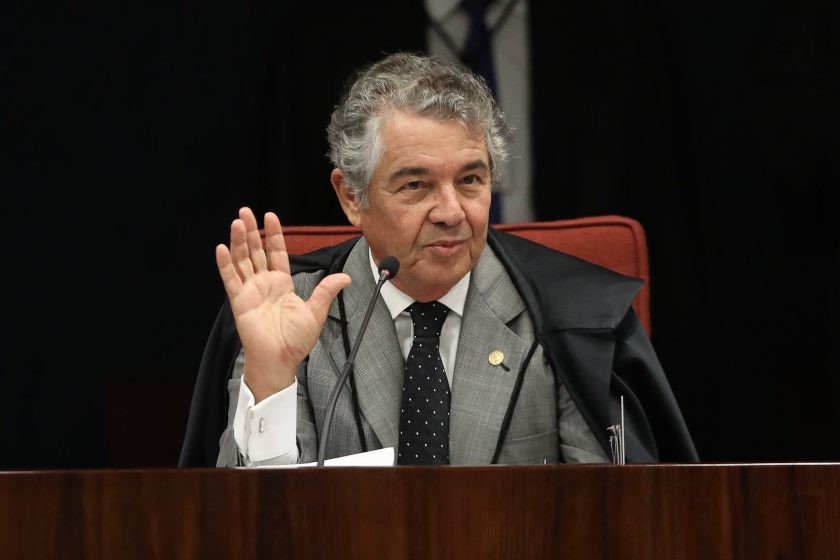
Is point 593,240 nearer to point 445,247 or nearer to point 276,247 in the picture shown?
point 445,247

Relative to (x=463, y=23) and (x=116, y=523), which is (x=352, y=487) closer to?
(x=116, y=523)

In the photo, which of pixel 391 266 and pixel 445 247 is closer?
pixel 391 266

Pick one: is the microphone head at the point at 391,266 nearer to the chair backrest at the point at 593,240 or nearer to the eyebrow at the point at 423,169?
the eyebrow at the point at 423,169

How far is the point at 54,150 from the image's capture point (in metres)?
2.55

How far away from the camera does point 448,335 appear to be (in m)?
1.83

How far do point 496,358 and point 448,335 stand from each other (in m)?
0.09

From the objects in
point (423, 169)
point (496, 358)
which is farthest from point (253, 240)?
point (496, 358)

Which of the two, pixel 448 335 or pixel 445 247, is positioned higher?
pixel 445 247

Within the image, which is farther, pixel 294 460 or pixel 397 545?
pixel 294 460

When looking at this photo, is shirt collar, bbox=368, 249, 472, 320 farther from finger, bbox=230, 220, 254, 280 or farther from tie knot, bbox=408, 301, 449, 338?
finger, bbox=230, 220, 254, 280

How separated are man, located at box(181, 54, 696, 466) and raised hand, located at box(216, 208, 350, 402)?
70mm

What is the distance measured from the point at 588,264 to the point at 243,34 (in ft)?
3.29

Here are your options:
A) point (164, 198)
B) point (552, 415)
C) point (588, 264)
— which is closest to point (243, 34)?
point (164, 198)

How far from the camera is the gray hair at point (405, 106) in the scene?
1.76 meters
